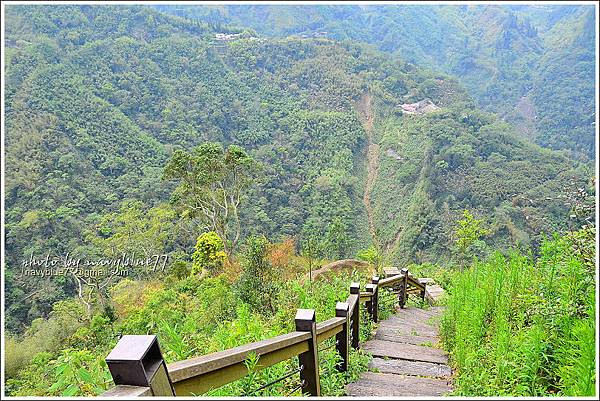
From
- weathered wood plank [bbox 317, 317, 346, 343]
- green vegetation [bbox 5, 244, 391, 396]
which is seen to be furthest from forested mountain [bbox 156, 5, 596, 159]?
weathered wood plank [bbox 317, 317, 346, 343]

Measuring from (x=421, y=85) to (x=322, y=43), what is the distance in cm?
2405

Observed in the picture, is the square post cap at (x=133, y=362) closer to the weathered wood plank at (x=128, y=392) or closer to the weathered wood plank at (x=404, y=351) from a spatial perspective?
the weathered wood plank at (x=128, y=392)

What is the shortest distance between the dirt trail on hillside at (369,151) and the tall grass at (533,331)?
3940 cm

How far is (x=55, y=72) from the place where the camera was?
52594 millimetres

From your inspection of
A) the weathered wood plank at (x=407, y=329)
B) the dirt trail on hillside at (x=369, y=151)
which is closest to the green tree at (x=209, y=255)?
the weathered wood plank at (x=407, y=329)

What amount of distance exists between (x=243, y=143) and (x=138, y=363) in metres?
59.3

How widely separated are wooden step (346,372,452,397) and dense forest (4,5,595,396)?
17 centimetres

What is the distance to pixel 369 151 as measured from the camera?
59.8 meters

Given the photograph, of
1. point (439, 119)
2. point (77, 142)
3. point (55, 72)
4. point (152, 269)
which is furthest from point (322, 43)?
point (152, 269)

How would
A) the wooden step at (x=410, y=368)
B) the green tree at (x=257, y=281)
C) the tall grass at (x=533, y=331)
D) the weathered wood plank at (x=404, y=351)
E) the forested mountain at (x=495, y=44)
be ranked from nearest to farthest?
the tall grass at (x=533, y=331), the wooden step at (x=410, y=368), the weathered wood plank at (x=404, y=351), the green tree at (x=257, y=281), the forested mountain at (x=495, y=44)

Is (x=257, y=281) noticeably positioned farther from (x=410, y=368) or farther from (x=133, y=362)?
(x=133, y=362)

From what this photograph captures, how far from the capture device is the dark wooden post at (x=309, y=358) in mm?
2457

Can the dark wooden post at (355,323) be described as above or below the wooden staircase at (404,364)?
above

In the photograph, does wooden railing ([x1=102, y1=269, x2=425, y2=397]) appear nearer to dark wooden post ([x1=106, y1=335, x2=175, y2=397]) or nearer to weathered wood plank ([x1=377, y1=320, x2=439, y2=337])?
dark wooden post ([x1=106, y1=335, x2=175, y2=397])
